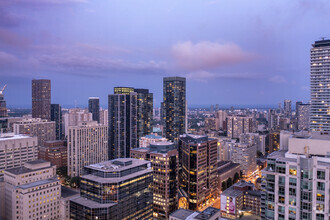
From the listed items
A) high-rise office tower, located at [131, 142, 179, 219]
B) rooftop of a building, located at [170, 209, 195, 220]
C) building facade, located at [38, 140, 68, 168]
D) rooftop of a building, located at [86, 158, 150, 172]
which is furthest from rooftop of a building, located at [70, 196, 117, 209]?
building facade, located at [38, 140, 68, 168]

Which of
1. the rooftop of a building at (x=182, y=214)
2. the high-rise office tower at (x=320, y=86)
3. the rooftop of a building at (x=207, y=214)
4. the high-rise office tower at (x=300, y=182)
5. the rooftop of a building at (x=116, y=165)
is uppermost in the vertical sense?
the high-rise office tower at (x=320, y=86)

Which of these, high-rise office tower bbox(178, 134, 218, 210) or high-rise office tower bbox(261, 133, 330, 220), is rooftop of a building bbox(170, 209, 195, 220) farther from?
high-rise office tower bbox(261, 133, 330, 220)

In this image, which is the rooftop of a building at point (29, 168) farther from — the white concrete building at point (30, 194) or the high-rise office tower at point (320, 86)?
the high-rise office tower at point (320, 86)

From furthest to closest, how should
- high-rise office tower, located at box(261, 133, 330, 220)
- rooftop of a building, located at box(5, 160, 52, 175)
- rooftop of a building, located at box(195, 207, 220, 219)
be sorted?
rooftop of a building, located at box(5, 160, 52, 175)
rooftop of a building, located at box(195, 207, 220, 219)
high-rise office tower, located at box(261, 133, 330, 220)

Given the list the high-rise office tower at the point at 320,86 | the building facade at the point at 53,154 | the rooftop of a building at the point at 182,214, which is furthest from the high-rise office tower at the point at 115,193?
the building facade at the point at 53,154

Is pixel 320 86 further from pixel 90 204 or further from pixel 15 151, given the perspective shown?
pixel 15 151

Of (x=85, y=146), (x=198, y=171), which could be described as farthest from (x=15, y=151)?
(x=198, y=171)
